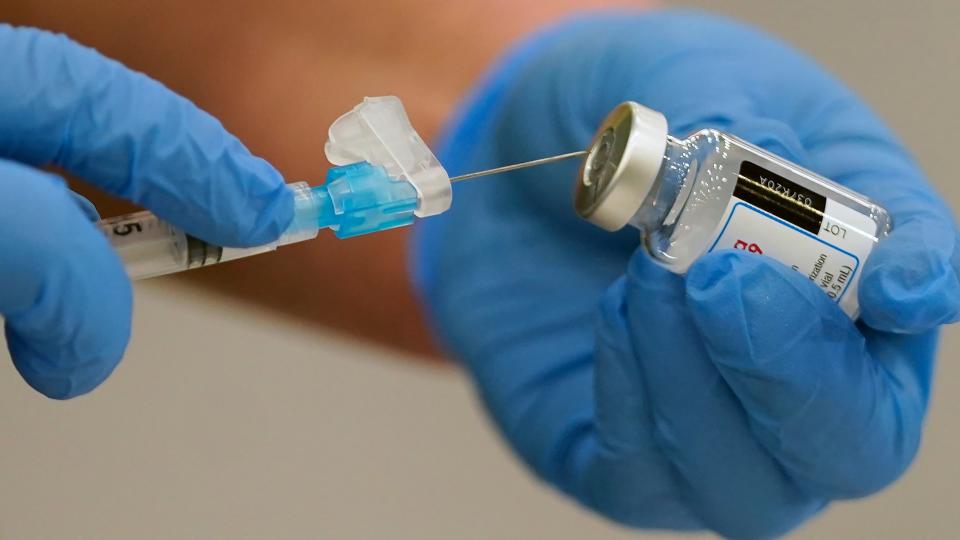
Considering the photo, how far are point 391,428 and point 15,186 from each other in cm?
89

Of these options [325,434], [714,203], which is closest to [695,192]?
[714,203]

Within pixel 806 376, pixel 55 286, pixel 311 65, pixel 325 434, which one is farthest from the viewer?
pixel 325 434

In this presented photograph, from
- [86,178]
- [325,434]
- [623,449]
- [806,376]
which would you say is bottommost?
[325,434]

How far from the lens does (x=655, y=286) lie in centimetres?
60

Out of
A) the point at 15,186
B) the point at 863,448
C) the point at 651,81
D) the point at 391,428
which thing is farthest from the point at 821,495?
the point at 391,428

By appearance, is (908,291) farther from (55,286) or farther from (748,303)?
(55,286)

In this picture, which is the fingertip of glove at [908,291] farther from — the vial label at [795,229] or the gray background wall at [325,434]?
the gray background wall at [325,434]

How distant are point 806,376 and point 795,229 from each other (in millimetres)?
92

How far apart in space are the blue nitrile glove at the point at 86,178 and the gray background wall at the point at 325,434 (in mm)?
648

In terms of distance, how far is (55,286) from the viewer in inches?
18.5

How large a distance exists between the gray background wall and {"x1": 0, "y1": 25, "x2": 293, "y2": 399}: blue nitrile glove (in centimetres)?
65

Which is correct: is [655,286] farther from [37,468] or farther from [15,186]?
[37,468]

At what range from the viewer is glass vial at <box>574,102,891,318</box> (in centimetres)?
54

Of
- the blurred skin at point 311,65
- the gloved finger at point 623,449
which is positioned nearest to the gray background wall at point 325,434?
the blurred skin at point 311,65
